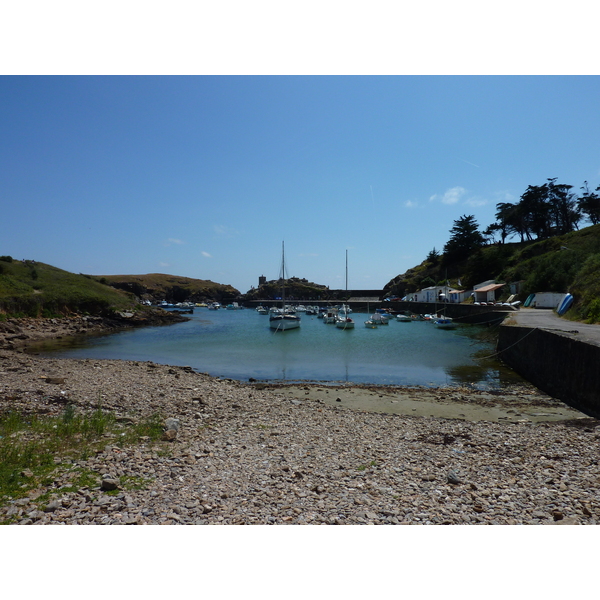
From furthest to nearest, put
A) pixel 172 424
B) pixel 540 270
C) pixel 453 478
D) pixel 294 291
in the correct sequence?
1. pixel 294 291
2. pixel 540 270
3. pixel 172 424
4. pixel 453 478

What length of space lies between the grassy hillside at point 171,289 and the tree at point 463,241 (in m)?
83.1

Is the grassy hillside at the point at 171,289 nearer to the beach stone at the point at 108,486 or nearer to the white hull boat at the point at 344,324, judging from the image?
the white hull boat at the point at 344,324

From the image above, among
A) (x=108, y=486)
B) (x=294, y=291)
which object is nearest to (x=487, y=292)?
(x=108, y=486)

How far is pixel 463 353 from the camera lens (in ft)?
89.2

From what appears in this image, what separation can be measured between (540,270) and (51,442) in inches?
2188

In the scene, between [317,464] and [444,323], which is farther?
[444,323]

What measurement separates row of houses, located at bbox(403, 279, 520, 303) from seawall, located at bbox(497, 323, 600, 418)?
127 ft

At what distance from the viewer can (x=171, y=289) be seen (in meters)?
143

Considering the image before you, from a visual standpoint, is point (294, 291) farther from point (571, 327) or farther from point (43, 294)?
point (571, 327)

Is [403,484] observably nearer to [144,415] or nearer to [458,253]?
[144,415]

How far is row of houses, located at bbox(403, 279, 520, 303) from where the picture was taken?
5791 centimetres

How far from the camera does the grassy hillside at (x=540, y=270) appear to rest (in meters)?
28.1

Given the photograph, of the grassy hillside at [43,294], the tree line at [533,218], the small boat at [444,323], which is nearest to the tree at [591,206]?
the tree line at [533,218]

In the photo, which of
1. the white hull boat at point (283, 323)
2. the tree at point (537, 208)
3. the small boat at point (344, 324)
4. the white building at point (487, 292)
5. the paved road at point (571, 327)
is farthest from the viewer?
the tree at point (537, 208)
